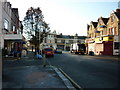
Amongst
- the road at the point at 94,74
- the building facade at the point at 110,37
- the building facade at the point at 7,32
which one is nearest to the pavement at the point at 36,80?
the road at the point at 94,74

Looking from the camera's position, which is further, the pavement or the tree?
the tree

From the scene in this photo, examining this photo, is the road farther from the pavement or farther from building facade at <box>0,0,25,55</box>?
building facade at <box>0,0,25,55</box>

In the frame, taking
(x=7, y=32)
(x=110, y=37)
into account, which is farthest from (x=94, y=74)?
(x=110, y=37)

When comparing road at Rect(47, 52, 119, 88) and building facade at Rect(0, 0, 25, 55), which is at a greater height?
building facade at Rect(0, 0, 25, 55)

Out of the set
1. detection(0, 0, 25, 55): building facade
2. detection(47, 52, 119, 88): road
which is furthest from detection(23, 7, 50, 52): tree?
detection(47, 52, 119, 88): road

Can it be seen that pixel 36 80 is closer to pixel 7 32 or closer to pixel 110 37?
pixel 7 32

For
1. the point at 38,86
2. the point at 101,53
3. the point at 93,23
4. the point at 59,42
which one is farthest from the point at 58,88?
the point at 59,42

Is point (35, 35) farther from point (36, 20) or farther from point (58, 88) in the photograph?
point (58, 88)

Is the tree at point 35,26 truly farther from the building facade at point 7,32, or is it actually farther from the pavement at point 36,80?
the pavement at point 36,80

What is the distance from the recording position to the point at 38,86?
742 centimetres

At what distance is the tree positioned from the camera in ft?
141

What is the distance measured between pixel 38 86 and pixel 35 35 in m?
36.3

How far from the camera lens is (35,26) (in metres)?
43.8

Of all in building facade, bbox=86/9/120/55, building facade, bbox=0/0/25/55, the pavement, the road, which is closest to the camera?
the pavement
